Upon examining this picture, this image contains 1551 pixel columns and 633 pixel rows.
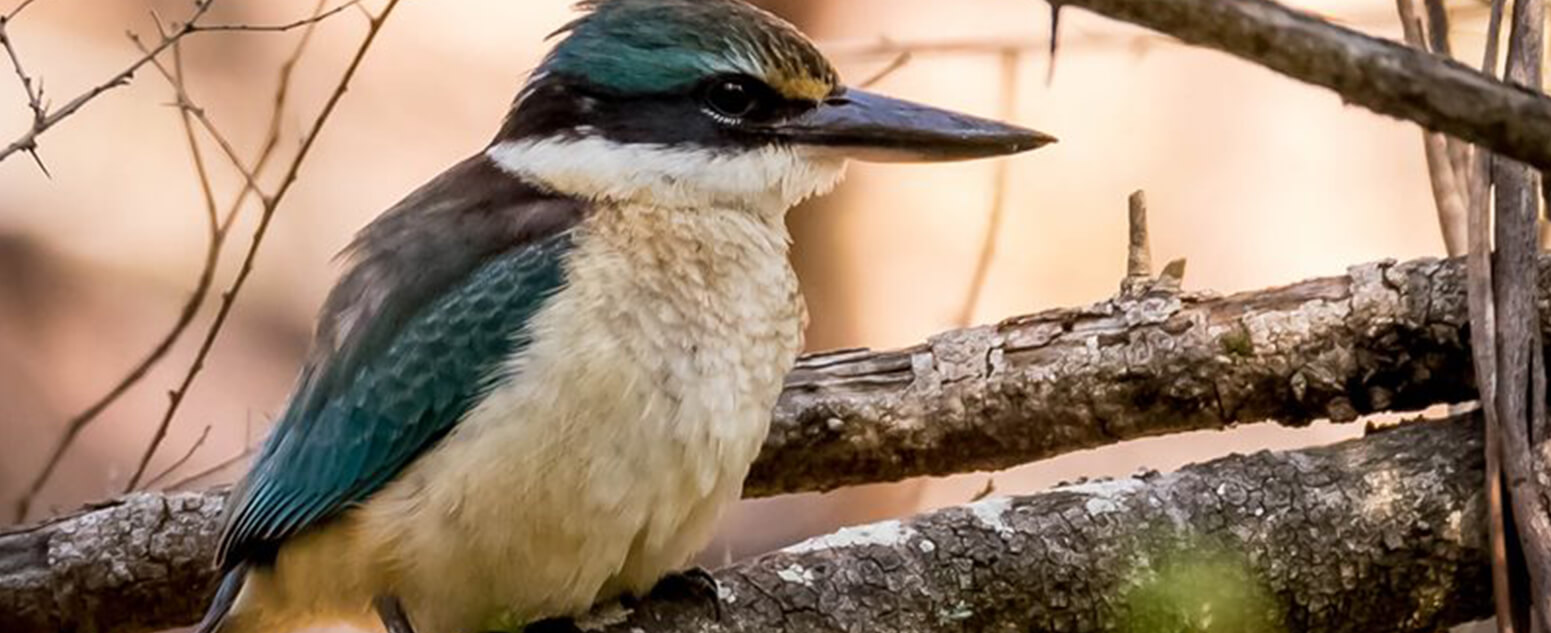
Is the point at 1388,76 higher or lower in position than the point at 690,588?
higher

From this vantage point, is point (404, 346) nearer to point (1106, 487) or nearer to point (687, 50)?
point (687, 50)

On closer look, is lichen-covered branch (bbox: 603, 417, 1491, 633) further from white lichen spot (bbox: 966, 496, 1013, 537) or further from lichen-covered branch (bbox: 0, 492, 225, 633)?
lichen-covered branch (bbox: 0, 492, 225, 633)

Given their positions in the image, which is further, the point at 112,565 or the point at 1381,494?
the point at 112,565

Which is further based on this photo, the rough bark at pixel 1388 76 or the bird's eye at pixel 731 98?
the bird's eye at pixel 731 98

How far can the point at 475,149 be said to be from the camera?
6172 mm

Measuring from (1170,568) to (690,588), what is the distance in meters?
0.54

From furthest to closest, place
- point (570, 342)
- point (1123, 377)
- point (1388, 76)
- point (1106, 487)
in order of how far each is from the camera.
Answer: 1. point (1123, 377)
2. point (1106, 487)
3. point (570, 342)
4. point (1388, 76)

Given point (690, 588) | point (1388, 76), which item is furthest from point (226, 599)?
point (1388, 76)

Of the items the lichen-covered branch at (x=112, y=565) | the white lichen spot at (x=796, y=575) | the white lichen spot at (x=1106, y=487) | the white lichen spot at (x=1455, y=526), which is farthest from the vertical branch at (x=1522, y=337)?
the lichen-covered branch at (x=112, y=565)

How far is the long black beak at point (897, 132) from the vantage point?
8.57ft

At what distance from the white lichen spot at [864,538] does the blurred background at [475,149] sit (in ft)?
9.38

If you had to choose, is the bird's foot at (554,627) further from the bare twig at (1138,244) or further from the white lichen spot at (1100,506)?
the bare twig at (1138,244)

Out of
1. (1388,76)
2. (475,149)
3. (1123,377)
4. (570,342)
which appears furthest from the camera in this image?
(475,149)

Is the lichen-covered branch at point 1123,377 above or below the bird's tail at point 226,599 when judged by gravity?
above
